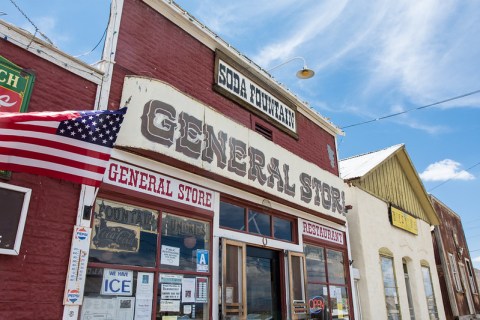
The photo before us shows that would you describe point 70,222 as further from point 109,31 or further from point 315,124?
point 315,124

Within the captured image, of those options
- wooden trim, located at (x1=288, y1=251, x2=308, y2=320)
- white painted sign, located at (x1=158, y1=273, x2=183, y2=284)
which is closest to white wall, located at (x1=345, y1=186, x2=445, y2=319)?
wooden trim, located at (x1=288, y1=251, x2=308, y2=320)

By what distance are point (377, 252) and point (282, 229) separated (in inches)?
193

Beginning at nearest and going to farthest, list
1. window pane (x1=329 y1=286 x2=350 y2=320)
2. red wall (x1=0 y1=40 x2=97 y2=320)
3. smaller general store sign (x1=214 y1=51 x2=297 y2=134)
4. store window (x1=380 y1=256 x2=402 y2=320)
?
red wall (x1=0 y1=40 x2=97 y2=320) < smaller general store sign (x1=214 y1=51 x2=297 y2=134) < window pane (x1=329 y1=286 x2=350 y2=320) < store window (x1=380 y1=256 x2=402 y2=320)

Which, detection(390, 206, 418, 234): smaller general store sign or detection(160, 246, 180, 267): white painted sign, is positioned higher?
detection(390, 206, 418, 234): smaller general store sign

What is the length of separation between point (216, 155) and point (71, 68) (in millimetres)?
2842

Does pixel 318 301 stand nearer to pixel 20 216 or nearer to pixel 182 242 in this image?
pixel 182 242

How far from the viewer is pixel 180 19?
7812mm

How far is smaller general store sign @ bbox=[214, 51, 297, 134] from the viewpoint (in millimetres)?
8617

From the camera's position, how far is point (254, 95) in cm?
943

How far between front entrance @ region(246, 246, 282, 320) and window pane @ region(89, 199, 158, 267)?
254 cm

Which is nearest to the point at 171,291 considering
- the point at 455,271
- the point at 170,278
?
the point at 170,278

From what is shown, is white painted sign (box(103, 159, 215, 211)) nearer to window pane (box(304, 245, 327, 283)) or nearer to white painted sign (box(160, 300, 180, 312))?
white painted sign (box(160, 300, 180, 312))

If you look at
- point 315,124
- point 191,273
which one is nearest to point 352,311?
point 315,124

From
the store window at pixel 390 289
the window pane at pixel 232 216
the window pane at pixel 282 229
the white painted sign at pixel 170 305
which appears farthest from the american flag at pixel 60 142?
the store window at pixel 390 289
